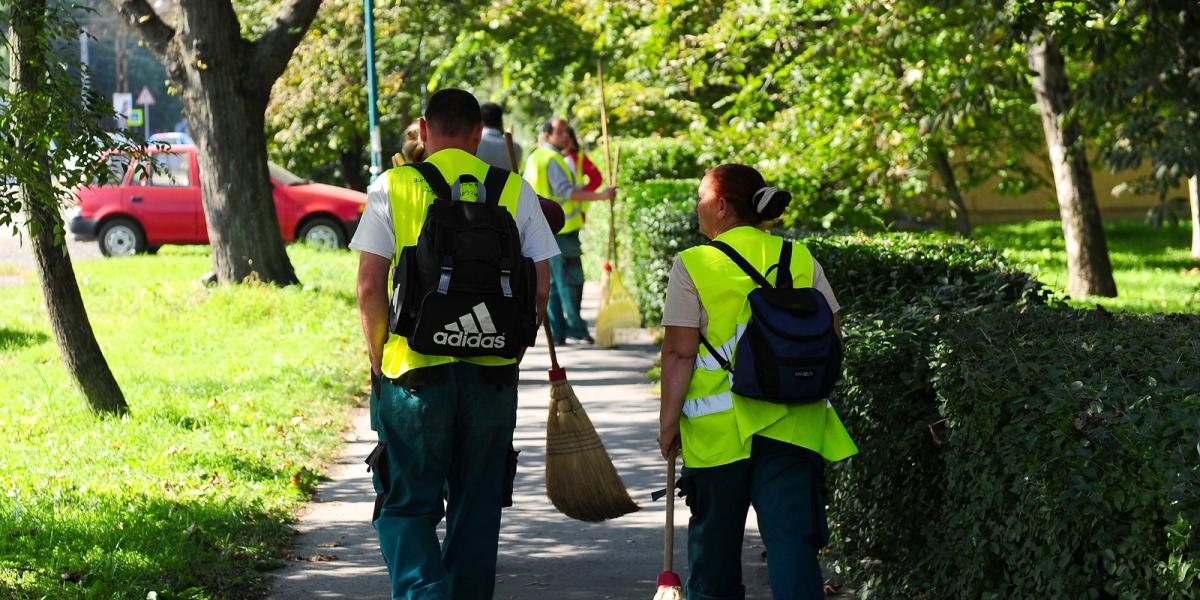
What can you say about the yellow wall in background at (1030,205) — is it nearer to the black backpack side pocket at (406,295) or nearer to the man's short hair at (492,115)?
the man's short hair at (492,115)

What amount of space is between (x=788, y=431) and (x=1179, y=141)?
7183 millimetres

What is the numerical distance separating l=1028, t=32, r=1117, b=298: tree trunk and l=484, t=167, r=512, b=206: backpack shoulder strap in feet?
38.5

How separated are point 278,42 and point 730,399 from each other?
1175 cm

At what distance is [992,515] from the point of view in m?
3.98

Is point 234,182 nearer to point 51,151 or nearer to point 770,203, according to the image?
point 51,151

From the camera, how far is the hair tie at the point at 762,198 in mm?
4281

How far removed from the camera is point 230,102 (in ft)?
48.8

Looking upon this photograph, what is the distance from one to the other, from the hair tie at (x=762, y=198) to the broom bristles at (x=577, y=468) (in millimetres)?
1350

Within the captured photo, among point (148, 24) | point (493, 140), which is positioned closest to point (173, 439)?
point (493, 140)

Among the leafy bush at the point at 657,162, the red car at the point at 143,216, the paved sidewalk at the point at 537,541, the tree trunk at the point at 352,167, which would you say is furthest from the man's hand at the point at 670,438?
the tree trunk at the point at 352,167

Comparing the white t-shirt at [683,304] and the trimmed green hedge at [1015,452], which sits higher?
the white t-shirt at [683,304]

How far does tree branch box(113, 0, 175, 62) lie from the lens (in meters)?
14.9

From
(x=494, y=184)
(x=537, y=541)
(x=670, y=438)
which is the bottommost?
(x=537, y=541)

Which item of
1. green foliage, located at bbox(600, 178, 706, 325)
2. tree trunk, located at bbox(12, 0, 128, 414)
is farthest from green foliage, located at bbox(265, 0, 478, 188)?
tree trunk, located at bbox(12, 0, 128, 414)
